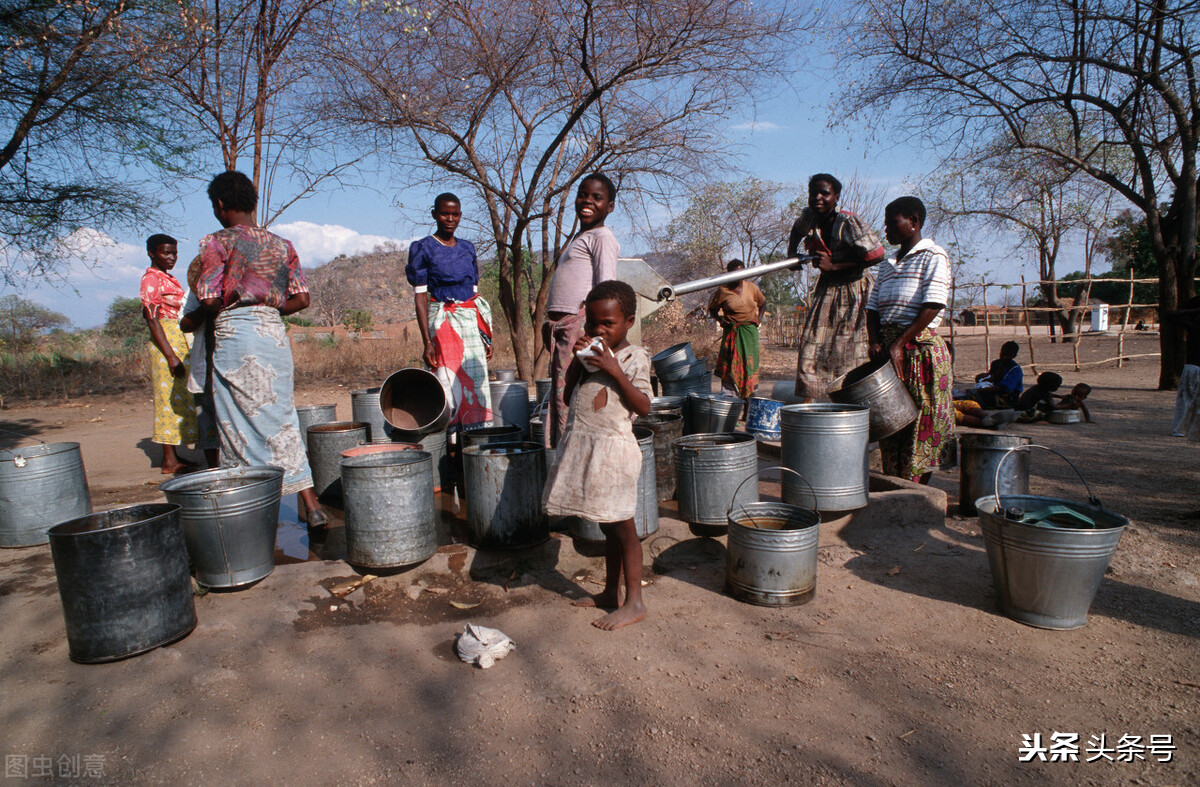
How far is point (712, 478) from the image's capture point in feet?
11.3

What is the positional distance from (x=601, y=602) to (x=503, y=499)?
75cm

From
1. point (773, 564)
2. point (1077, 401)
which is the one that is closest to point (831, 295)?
point (773, 564)

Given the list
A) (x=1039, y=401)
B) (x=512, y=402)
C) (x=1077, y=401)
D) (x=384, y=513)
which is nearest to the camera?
(x=384, y=513)

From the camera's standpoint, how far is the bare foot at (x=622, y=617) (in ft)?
8.83

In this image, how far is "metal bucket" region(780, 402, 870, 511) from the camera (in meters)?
3.54

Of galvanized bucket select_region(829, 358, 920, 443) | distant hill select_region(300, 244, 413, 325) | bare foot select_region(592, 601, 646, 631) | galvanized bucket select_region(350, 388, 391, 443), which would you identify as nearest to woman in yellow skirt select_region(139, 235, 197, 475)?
galvanized bucket select_region(350, 388, 391, 443)

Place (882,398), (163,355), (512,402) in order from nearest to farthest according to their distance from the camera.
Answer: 1. (882,398)
2. (163,355)
3. (512,402)

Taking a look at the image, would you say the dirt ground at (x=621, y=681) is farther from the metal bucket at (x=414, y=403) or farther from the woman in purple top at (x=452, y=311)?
the woman in purple top at (x=452, y=311)

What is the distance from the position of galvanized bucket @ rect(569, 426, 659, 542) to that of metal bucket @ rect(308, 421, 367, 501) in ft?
5.86

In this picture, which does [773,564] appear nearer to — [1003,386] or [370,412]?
[370,412]

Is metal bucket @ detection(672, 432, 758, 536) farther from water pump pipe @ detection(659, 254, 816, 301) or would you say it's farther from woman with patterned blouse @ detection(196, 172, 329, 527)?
woman with patterned blouse @ detection(196, 172, 329, 527)

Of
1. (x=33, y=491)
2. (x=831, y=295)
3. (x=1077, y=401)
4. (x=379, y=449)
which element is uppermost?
(x=831, y=295)

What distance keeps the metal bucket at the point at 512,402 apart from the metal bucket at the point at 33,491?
2815 mm

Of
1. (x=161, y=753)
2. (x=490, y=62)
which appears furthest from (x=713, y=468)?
(x=490, y=62)
